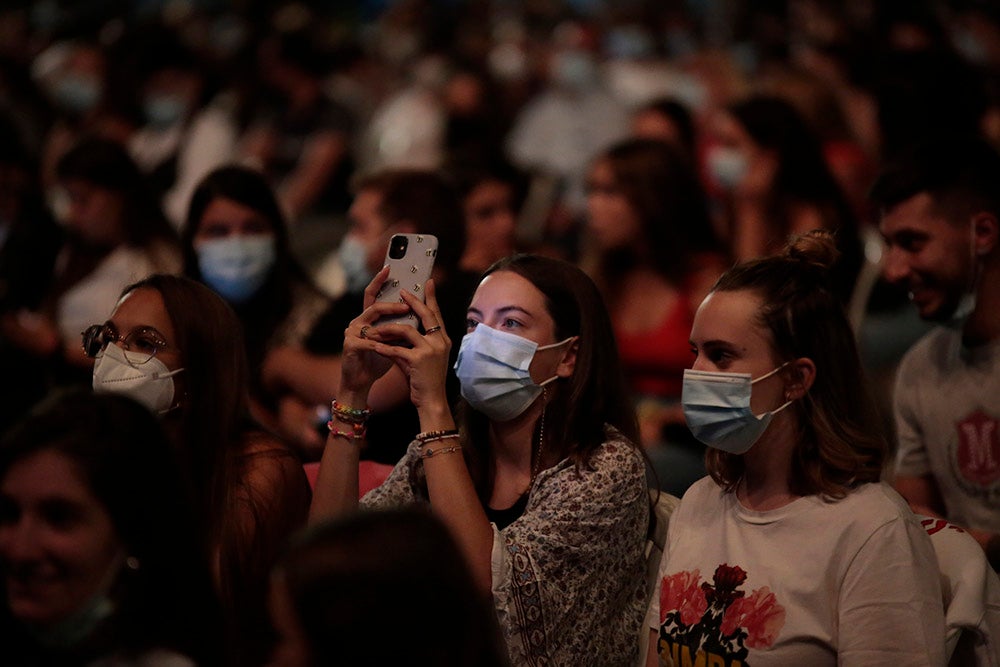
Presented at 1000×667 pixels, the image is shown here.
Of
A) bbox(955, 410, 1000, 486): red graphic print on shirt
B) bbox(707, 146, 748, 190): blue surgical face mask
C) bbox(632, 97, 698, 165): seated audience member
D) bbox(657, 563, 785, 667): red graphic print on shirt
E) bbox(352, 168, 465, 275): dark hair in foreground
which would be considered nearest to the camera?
bbox(657, 563, 785, 667): red graphic print on shirt

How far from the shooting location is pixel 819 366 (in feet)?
9.69

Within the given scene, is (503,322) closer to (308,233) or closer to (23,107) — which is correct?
(308,233)

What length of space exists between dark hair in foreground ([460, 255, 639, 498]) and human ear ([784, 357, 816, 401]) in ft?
1.54

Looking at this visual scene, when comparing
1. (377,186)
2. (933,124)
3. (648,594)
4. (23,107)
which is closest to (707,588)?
(648,594)

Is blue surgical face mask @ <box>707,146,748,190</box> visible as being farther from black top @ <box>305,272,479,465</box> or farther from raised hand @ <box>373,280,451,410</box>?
raised hand @ <box>373,280,451,410</box>

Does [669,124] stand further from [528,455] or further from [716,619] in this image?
[716,619]

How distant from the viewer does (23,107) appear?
10109 millimetres

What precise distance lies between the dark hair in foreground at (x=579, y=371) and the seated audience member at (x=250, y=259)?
5.74ft

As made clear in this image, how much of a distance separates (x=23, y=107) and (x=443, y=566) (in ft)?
30.1

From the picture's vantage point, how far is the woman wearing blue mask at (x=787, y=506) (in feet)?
8.91

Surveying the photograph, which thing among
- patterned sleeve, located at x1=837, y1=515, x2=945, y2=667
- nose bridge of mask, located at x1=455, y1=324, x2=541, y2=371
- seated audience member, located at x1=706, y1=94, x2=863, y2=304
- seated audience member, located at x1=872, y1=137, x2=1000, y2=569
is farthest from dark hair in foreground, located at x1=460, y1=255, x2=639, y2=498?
seated audience member, located at x1=706, y1=94, x2=863, y2=304

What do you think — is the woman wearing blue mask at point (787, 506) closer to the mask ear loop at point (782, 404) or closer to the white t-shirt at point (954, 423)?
the mask ear loop at point (782, 404)

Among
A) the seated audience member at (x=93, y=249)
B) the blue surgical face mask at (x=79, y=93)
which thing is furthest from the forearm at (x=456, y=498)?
the blue surgical face mask at (x=79, y=93)

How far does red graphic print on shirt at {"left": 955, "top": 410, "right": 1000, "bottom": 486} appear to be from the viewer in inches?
141
